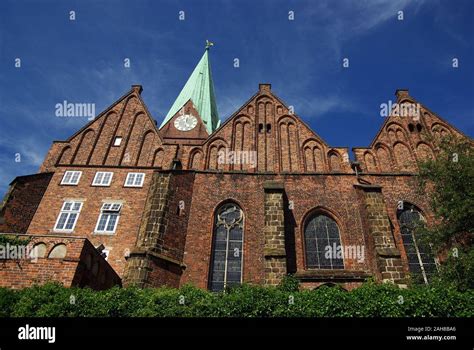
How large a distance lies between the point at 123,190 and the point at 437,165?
16858 millimetres

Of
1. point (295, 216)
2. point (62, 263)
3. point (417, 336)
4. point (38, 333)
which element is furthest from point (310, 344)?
point (295, 216)

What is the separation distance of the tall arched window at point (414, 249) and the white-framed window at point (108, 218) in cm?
1563

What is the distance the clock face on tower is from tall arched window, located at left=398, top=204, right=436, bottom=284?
2119 centimetres

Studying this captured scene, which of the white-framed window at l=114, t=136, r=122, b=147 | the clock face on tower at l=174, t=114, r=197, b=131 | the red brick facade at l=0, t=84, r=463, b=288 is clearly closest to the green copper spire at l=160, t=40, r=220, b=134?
the clock face on tower at l=174, t=114, r=197, b=131

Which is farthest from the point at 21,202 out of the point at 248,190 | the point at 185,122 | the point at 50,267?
the point at 185,122

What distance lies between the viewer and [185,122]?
34.1m

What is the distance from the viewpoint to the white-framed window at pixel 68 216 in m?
18.2

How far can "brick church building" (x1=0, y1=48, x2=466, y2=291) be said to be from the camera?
1541 centimetres

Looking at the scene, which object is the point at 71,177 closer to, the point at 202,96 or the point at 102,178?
the point at 102,178

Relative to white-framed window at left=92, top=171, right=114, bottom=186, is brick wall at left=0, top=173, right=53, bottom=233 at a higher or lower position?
lower

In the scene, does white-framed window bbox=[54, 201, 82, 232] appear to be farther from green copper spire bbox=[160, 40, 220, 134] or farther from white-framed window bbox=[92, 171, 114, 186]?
green copper spire bbox=[160, 40, 220, 134]

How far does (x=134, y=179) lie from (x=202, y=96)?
71.7 ft

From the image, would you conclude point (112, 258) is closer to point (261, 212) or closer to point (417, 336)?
point (261, 212)

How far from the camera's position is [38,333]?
711 centimetres
